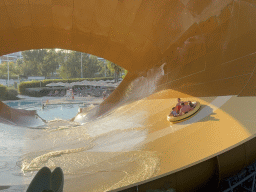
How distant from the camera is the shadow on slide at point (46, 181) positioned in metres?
1.67

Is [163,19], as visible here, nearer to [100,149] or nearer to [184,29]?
[184,29]

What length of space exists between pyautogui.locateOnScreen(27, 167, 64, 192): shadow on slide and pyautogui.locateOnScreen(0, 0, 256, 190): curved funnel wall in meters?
1.24

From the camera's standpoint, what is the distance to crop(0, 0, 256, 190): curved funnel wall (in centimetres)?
471

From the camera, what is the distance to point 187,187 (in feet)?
8.03

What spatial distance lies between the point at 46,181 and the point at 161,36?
7.01 m

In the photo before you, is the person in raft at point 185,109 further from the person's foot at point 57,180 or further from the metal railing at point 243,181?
the person's foot at point 57,180

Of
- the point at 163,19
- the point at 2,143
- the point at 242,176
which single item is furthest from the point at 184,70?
the point at 2,143

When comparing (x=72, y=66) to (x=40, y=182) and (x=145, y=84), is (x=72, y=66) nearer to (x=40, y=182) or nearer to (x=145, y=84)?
(x=145, y=84)

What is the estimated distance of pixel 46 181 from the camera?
171 cm

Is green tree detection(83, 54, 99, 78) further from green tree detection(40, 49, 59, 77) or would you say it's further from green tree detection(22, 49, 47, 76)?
green tree detection(22, 49, 47, 76)

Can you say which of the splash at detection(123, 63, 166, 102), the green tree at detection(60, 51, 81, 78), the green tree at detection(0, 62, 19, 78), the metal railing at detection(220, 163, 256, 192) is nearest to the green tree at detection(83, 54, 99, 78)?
the green tree at detection(60, 51, 81, 78)

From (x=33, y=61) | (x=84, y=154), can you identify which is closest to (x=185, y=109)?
(x=84, y=154)

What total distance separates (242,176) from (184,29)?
199 inches

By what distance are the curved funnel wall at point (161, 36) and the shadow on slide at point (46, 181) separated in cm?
124
